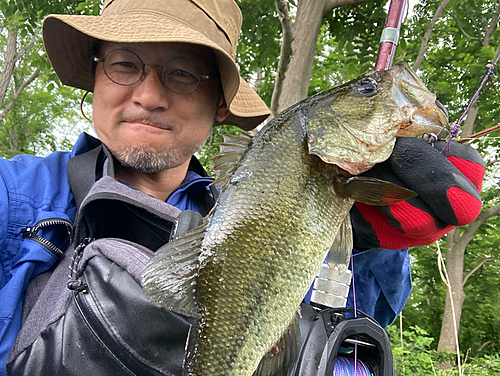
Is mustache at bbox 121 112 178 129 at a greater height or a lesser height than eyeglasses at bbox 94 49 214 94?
lesser

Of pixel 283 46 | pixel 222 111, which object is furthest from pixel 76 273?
pixel 283 46

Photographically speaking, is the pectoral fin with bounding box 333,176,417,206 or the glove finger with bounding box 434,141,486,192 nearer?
the pectoral fin with bounding box 333,176,417,206

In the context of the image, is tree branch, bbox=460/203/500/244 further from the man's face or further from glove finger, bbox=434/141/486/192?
the man's face

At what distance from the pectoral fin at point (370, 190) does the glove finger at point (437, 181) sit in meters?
0.17

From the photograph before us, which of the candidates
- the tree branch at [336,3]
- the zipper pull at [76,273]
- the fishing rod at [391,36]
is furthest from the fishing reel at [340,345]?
the tree branch at [336,3]

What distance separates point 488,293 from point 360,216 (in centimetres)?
1251

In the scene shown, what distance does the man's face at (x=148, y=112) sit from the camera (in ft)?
6.02

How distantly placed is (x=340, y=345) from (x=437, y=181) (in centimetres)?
74

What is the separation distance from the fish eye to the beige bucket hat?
0.75 meters

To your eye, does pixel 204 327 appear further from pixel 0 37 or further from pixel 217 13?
pixel 0 37

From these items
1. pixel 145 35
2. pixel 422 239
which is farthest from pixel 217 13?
pixel 422 239

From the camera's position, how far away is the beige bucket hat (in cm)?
167

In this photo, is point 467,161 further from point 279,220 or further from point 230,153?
point 230,153

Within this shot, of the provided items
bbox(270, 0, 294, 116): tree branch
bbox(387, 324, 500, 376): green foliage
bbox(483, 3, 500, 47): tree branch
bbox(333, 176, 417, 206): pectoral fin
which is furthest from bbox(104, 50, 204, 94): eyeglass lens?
bbox(483, 3, 500, 47): tree branch
